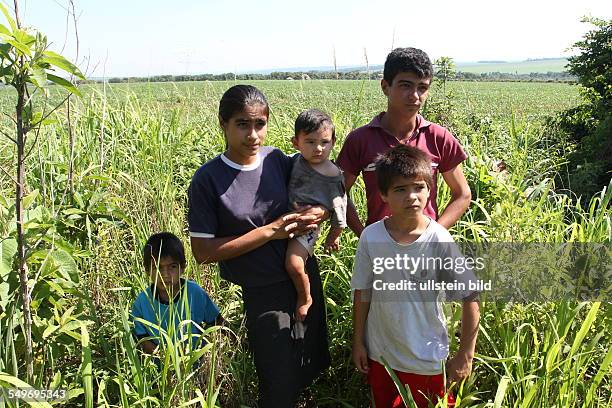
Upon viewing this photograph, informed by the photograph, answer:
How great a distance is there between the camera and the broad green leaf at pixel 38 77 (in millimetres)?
1274

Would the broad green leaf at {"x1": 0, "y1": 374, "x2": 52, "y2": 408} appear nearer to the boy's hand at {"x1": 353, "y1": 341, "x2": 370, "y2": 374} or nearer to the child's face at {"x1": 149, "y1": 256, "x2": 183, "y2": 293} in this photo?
the child's face at {"x1": 149, "y1": 256, "x2": 183, "y2": 293}

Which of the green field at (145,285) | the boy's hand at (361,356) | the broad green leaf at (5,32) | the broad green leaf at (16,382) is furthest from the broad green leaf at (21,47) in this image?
the boy's hand at (361,356)

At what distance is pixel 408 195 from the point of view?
5.48 ft

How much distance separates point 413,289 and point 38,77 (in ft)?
4.43

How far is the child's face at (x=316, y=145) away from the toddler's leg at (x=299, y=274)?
347 millimetres

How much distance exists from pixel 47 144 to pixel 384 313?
9.13ft

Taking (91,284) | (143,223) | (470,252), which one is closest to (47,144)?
(143,223)

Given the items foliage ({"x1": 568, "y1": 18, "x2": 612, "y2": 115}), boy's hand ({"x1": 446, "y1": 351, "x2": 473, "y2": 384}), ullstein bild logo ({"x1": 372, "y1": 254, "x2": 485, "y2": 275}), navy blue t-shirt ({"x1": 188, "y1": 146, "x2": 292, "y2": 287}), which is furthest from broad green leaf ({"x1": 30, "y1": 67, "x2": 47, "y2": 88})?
foliage ({"x1": 568, "y1": 18, "x2": 612, "y2": 115})

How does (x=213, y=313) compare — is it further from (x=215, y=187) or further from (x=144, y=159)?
(x=144, y=159)

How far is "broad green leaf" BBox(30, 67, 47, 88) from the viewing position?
1274 millimetres

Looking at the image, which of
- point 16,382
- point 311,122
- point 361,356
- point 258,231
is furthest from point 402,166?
point 16,382

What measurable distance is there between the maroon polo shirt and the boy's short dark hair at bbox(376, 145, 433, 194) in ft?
0.87

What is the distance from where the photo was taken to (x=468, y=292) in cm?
169

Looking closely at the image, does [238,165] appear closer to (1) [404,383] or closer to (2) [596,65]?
(1) [404,383]
